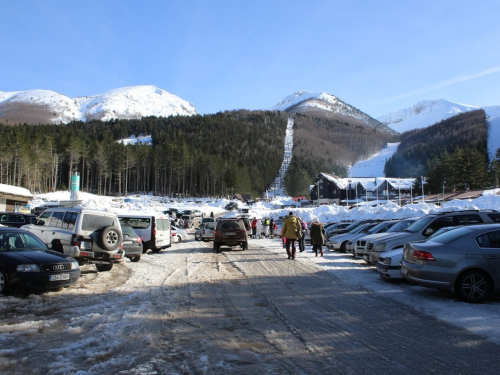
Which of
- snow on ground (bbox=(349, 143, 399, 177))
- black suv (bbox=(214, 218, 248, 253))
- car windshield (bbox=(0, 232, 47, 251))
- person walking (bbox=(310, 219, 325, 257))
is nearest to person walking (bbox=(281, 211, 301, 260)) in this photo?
person walking (bbox=(310, 219, 325, 257))

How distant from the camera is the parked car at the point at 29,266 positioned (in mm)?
7473

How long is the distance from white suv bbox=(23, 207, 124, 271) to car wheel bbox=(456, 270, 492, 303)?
9.03 meters

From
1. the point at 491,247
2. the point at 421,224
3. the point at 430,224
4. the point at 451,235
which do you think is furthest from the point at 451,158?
the point at 491,247

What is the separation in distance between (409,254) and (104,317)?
21.0ft

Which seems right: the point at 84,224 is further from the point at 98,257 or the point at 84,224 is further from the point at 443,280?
the point at 443,280

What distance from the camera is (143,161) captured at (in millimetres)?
102375

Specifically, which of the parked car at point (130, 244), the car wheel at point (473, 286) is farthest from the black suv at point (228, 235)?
the car wheel at point (473, 286)

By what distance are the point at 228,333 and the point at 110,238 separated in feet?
22.4

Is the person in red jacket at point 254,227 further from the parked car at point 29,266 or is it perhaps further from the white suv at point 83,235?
the parked car at point 29,266

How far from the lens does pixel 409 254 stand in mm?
8430

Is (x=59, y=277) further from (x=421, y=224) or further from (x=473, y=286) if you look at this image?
(x=421, y=224)

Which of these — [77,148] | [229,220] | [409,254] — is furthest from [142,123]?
[409,254]

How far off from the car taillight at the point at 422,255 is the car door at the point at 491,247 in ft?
3.26

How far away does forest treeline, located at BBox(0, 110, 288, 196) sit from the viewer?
7856 centimetres
